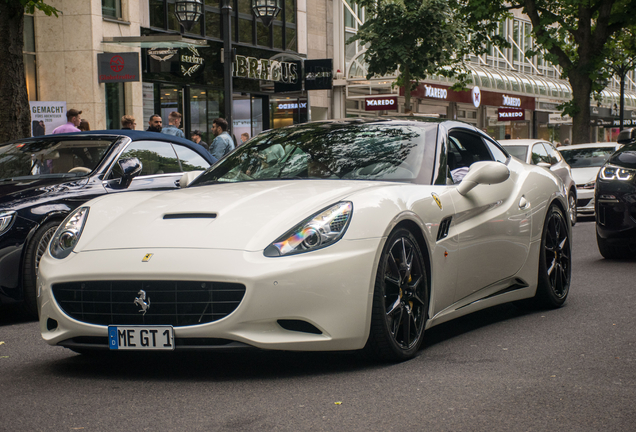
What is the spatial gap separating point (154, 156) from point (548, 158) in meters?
9.88

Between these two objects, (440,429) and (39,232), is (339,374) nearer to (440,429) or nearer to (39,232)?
(440,429)

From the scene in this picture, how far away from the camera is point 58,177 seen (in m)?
7.36

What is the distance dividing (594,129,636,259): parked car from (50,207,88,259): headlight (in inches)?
247

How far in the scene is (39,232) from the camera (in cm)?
659

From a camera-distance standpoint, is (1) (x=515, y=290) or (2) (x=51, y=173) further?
Result: (2) (x=51, y=173)

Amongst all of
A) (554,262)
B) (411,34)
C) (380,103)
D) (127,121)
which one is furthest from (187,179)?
(380,103)

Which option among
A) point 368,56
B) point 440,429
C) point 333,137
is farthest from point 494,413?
point 368,56

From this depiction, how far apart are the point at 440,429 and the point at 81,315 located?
1906mm

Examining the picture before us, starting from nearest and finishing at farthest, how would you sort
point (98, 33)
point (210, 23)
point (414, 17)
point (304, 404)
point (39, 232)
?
point (304, 404)
point (39, 232)
point (98, 33)
point (414, 17)
point (210, 23)

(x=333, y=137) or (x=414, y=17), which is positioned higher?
(x=414, y=17)

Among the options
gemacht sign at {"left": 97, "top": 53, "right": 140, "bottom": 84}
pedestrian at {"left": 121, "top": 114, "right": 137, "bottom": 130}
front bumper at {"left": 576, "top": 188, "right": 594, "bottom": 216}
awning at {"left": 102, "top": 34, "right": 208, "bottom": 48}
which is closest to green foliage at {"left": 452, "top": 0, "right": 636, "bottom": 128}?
front bumper at {"left": 576, "top": 188, "right": 594, "bottom": 216}

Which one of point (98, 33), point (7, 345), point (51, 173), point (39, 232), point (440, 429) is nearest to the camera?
point (440, 429)

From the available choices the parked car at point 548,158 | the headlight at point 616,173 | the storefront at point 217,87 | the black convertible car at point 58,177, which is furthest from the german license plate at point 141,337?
the storefront at point 217,87

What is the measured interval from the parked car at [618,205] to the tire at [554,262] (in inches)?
110
